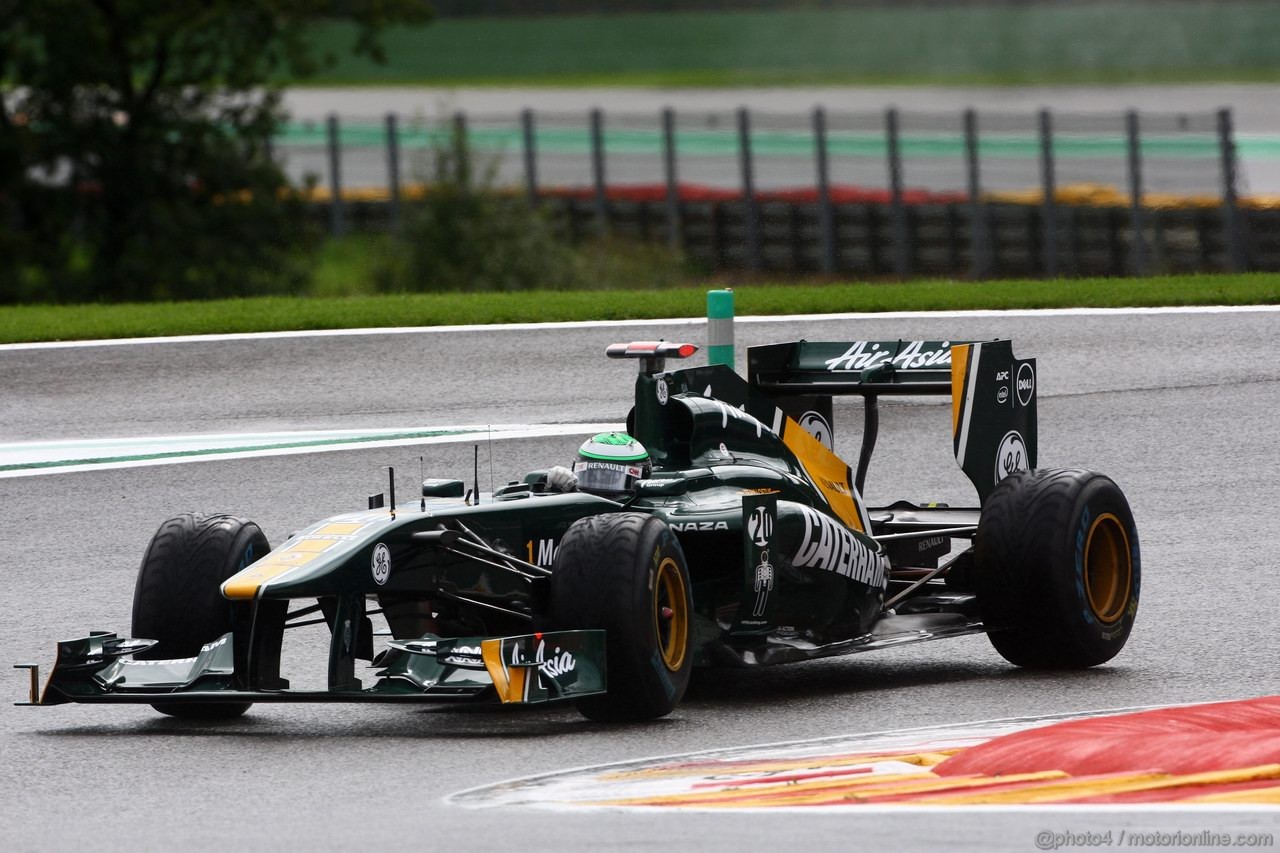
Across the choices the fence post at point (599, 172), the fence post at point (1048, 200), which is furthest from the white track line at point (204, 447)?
the fence post at point (599, 172)

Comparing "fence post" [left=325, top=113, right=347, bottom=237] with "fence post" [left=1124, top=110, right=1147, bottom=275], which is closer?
"fence post" [left=1124, top=110, right=1147, bottom=275]

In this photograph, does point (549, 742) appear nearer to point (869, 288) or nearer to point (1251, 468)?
point (1251, 468)

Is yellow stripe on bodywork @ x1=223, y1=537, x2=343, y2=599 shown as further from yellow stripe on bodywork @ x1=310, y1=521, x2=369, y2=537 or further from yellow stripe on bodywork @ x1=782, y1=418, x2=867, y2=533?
yellow stripe on bodywork @ x1=782, y1=418, x2=867, y2=533

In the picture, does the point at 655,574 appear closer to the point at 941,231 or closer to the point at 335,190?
the point at 941,231

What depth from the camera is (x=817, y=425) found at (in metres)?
9.76

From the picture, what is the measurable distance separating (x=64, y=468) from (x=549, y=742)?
6448 millimetres

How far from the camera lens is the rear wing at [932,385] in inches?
354

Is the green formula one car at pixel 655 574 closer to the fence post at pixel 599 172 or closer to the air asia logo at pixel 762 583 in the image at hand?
the air asia logo at pixel 762 583

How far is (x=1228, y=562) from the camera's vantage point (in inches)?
402

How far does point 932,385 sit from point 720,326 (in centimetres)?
360

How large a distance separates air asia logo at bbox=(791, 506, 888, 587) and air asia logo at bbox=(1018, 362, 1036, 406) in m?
1.06

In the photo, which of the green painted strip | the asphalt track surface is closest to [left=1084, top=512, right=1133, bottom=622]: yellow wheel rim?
the asphalt track surface

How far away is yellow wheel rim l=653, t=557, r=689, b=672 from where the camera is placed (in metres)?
7.37

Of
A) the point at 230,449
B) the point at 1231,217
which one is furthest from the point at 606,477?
the point at 1231,217
